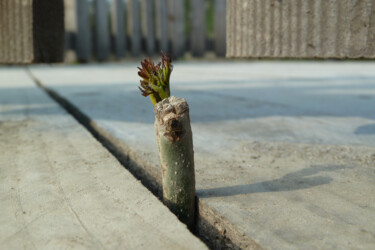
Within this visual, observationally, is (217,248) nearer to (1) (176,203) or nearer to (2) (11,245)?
(1) (176,203)

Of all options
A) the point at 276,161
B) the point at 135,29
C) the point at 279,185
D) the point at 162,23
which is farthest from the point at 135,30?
the point at 279,185

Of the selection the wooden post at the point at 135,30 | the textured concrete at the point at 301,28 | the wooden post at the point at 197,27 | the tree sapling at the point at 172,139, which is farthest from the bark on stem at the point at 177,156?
the wooden post at the point at 197,27

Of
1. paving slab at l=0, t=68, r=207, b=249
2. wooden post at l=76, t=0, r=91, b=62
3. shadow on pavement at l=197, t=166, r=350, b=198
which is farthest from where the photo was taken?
wooden post at l=76, t=0, r=91, b=62

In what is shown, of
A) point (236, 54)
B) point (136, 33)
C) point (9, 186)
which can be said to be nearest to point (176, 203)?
point (9, 186)

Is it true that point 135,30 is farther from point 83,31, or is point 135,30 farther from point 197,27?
point 197,27

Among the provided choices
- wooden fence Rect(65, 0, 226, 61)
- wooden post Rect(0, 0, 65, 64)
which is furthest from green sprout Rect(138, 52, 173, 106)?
wooden fence Rect(65, 0, 226, 61)

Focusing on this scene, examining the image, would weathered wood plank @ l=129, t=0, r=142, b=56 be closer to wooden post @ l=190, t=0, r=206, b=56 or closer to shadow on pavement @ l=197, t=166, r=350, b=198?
wooden post @ l=190, t=0, r=206, b=56
